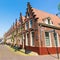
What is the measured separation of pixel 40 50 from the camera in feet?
66.5

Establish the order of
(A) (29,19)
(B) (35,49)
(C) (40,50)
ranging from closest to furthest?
1. (C) (40,50)
2. (B) (35,49)
3. (A) (29,19)

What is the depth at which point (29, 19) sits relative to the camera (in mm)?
25875

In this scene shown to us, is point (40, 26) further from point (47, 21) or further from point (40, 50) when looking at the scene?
point (40, 50)

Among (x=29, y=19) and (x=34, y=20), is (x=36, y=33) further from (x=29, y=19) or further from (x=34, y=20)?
(x=29, y=19)

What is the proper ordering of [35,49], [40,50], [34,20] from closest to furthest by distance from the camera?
1. [40,50]
2. [35,49]
3. [34,20]

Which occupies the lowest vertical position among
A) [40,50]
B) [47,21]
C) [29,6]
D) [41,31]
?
[40,50]

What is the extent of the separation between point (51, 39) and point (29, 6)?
359 inches

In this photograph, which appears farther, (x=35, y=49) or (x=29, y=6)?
(x=29, y=6)

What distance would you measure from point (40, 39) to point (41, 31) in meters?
1.51

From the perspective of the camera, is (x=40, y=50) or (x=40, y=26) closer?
(x=40, y=50)

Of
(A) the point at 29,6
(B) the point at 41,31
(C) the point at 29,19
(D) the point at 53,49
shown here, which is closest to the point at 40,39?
(B) the point at 41,31

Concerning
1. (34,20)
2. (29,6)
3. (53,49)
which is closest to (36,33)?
(34,20)

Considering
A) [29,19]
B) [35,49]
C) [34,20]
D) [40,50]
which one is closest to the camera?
[40,50]

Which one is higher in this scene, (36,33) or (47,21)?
(47,21)
